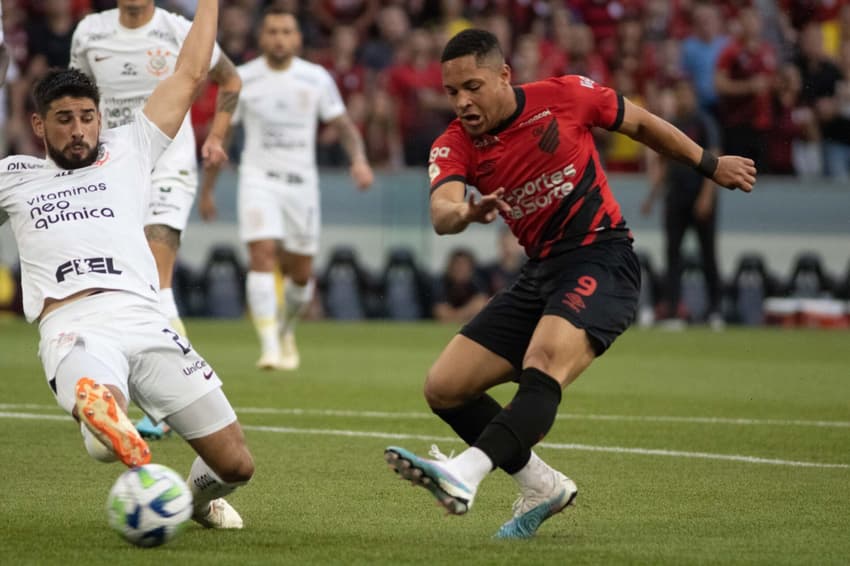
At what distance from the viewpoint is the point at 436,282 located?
854 inches

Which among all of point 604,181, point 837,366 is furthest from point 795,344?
point 604,181

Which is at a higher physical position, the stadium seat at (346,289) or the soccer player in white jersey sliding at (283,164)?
the soccer player in white jersey sliding at (283,164)

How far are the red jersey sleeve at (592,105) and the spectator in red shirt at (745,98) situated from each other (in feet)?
49.3

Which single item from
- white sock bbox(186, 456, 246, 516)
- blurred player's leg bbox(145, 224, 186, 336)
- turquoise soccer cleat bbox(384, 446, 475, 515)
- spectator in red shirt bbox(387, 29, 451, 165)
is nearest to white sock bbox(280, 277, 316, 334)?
blurred player's leg bbox(145, 224, 186, 336)

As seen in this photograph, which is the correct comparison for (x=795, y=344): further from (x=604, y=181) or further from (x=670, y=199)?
(x=604, y=181)

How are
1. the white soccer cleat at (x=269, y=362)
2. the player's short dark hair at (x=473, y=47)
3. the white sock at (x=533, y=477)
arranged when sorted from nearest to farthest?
the player's short dark hair at (x=473, y=47) → the white sock at (x=533, y=477) → the white soccer cleat at (x=269, y=362)

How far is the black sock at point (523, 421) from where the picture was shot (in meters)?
6.08

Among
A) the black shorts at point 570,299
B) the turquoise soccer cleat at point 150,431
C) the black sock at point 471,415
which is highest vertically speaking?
the black shorts at point 570,299

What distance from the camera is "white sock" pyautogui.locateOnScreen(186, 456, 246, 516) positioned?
6598 millimetres

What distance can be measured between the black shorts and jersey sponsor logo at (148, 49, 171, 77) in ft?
13.8

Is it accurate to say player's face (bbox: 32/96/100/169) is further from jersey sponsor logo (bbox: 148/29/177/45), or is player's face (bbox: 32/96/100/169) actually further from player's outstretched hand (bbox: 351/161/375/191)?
player's outstretched hand (bbox: 351/161/375/191)

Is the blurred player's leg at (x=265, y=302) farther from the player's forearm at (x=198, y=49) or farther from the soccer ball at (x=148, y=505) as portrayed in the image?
the soccer ball at (x=148, y=505)

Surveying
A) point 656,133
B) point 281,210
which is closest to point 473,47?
point 656,133

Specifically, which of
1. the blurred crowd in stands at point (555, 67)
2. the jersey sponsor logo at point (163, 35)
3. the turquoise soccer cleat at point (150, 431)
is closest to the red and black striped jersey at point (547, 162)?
the turquoise soccer cleat at point (150, 431)
